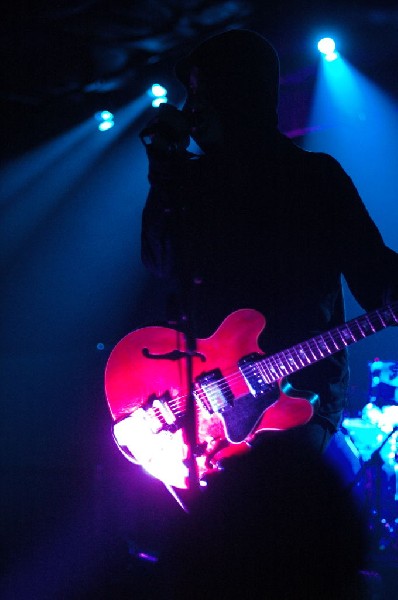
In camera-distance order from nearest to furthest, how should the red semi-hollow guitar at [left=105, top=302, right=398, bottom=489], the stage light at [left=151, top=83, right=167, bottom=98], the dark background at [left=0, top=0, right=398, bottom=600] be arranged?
the red semi-hollow guitar at [left=105, top=302, right=398, bottom=489] < the dark background at [left=0, top=0, right=398, bottom=600] < the stage light at [left=151, top=83, right=167, bottom=98]

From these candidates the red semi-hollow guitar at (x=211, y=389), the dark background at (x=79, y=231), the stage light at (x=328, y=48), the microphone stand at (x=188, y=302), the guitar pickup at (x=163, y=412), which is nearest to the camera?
the microphone stand at (x=188, y=302)

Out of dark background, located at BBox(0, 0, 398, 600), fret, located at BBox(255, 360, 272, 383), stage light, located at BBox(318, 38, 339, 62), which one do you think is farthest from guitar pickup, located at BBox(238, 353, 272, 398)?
stage light, located at BBox(318, 38, 339, 62)

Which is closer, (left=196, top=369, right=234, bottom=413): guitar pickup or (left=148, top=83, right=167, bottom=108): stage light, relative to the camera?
(left=196, top=369, right=234, bottom=413): guitar pickup

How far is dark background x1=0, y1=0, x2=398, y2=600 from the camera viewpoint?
492cm

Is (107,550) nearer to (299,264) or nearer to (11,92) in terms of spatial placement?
(299,264)

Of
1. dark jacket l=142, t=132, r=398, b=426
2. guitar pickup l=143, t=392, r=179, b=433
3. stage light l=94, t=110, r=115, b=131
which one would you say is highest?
stage light l=94, t=110, r=115, b=131

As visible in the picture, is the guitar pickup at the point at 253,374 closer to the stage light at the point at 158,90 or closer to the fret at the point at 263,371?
the fret at the point at 263,371

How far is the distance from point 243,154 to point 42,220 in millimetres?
3939

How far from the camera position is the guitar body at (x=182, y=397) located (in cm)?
206

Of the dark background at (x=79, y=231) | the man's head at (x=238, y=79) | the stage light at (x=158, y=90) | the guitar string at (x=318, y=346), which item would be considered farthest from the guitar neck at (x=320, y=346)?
the stage light at (x=158, y=90)

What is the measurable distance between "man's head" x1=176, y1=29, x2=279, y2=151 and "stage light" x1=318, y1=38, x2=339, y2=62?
3.14 metres

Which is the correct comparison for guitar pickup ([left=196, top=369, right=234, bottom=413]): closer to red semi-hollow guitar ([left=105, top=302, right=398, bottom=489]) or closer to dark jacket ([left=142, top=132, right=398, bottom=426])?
red semi-hollow guitar ([left=105, top=302, right=398, bottom=489])

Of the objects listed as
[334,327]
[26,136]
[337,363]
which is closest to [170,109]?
[334,327]

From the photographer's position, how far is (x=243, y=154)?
2.43m
